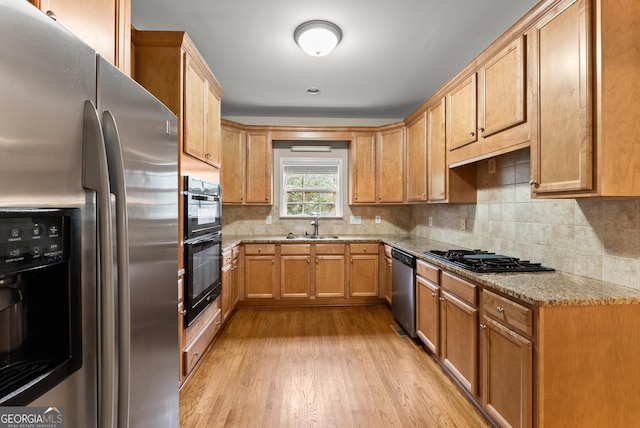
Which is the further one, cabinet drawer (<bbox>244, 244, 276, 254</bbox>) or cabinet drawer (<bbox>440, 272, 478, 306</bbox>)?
cabinet drawer (<bbox>244, 244, 276, 254</bbox>)

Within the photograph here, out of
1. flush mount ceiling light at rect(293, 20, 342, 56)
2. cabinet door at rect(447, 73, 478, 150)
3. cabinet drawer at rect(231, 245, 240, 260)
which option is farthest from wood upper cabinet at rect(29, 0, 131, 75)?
cabinet drawer at rect(231, 245, 240, 260)

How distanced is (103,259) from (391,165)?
404 cm

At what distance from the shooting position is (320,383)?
2.34 meters

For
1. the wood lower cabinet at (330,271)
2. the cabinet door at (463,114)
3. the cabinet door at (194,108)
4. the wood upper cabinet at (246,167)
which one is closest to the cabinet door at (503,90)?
the cabinet door at (463,114)

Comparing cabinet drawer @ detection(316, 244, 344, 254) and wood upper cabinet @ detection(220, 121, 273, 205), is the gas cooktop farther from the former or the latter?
wood upper cabinet @ detection(220, 121, 273, 205)

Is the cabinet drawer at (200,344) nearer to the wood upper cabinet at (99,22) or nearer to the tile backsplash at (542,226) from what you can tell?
the wood upper cabinet at (99,22)

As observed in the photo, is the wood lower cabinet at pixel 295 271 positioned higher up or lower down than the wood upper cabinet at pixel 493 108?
lower down

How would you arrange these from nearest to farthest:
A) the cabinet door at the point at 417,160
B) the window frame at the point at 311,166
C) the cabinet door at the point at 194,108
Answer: the cabinet door at the point at 194,108 → the cabinet door at the point at 417,160 → the window frame at the point at 311,166

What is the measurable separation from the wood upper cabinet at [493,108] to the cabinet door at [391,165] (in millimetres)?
1341

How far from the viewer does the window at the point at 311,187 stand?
15.6 ft

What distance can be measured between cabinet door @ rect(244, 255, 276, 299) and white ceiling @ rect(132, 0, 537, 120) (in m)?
2.08

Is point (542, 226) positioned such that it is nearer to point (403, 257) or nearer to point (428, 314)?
point (428, 314)

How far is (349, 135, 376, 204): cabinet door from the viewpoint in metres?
4.44

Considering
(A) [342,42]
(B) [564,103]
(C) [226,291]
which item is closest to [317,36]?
(A) [342,42]
